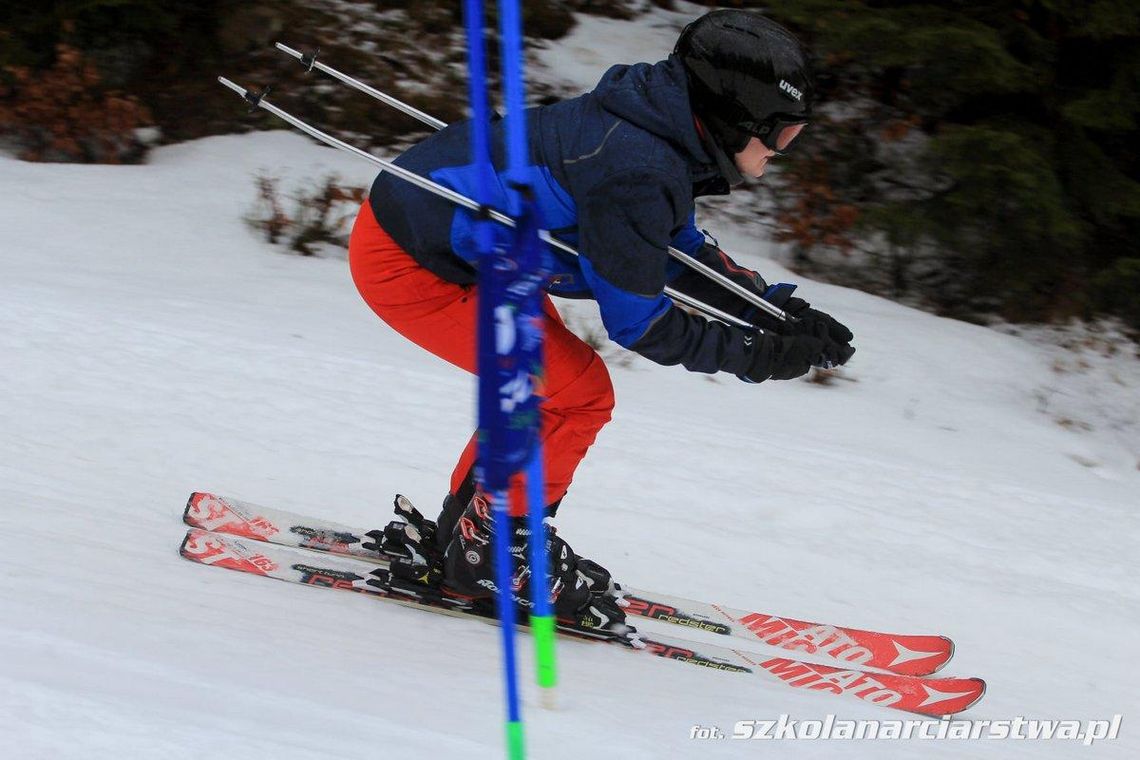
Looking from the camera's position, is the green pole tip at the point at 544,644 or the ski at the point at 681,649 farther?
the ski at the point at 681,649

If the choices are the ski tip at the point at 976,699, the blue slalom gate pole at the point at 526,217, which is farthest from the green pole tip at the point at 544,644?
the ski tip at the point at 976,699

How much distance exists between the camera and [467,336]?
9.37 ft

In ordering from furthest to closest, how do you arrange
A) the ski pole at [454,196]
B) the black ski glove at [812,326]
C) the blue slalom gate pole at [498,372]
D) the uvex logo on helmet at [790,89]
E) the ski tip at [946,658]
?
the ski tip at [946,658] → the black ski glove at [812,326] → the uvex logo on helmet at [790,89] → the ski pole at [454,196] → the blue slalom gate pole at [498,372]

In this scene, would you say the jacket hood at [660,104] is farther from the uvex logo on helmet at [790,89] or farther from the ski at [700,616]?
the ski at [700,616]

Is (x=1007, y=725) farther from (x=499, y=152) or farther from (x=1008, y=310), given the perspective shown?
(x=1008, y=310)

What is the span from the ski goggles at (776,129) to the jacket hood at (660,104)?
0.12m

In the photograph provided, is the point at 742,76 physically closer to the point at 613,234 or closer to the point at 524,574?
the point at 613,234

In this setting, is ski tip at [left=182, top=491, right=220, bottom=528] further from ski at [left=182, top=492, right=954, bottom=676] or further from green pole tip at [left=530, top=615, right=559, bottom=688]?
green pole tip at [left=530, top=615, right=559, bottom=688]

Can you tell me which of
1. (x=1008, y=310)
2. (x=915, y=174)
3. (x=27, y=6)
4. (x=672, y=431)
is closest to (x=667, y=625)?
(x=672, y=431)

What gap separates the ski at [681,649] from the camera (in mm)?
3023

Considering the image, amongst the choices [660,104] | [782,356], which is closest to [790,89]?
[660,104]

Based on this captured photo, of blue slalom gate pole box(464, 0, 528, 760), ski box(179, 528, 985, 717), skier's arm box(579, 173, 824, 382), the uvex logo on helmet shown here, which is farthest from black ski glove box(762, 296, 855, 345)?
blue slalom gate pole box(464, 0, 528, 760)

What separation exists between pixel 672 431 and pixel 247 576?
6.53 ft

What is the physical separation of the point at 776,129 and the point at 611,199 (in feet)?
1.62
